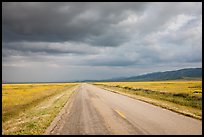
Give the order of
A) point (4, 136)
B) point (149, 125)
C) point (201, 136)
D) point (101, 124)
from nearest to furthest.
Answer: point (201, 136)
point (4, 136)
point (149, 125)
point (101, 124)

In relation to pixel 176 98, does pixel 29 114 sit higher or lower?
lower

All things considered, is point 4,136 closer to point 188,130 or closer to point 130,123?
point 130,123

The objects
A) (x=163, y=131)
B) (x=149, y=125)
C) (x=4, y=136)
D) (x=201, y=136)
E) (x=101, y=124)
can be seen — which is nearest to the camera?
(x=201, y=136)

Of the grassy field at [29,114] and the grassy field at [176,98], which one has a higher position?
the grassy field at [176,98]

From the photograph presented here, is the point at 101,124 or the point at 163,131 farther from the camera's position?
the point at 101,124

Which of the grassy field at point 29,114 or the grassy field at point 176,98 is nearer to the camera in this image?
the grassy field at point 29,114

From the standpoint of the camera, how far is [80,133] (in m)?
12.1

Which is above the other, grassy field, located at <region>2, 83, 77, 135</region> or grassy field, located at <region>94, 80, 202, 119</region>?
grassy field, located at <region>94, 80, 202, 119</region>

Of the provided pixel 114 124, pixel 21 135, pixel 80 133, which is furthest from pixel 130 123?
pixel 21 135

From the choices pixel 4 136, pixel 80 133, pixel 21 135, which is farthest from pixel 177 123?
pixel 4 136

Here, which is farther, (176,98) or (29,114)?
(176,98)

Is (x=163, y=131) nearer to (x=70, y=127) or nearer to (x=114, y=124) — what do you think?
(x=114, y=124)

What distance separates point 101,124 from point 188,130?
185 inches

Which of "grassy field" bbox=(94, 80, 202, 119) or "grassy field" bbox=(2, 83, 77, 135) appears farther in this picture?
"grassy field" bbox=(94, 80, 202, 119)
